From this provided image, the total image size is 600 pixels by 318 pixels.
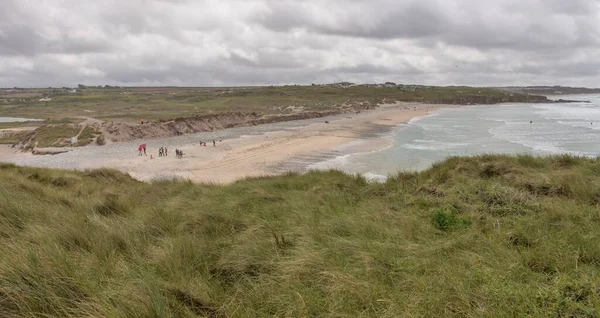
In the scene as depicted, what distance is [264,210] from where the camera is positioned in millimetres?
7434

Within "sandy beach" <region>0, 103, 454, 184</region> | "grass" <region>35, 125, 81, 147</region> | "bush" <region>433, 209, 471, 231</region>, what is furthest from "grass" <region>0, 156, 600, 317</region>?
"grass" <region>35, 125, 81, 147</region>

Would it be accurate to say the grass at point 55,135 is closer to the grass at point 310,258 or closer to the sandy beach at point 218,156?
the sandy beach at point 218,156

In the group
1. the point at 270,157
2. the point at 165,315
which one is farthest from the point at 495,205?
the point at 270,157

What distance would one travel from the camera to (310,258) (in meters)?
4.16

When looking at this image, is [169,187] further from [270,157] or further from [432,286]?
[270,157]

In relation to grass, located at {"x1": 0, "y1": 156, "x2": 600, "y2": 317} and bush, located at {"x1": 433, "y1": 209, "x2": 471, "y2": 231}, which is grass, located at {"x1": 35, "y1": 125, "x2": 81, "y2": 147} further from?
bush, located at {"x1": 433, "y1": 209, "x2": 471, "y2": 231}

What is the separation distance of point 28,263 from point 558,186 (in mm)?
9387

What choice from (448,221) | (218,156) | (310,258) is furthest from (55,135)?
(310,258)

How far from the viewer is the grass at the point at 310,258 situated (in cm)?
316

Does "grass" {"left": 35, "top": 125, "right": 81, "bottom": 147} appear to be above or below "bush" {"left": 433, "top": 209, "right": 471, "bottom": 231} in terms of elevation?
below

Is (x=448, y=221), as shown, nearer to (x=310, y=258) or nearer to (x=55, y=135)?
(x=310, y=258)

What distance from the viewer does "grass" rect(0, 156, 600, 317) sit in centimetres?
316

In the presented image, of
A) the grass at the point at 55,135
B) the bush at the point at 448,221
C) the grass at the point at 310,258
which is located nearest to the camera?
the grass at the point at 310,258

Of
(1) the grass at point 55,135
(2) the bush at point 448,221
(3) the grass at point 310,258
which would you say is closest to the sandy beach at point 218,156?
(1) the grass at point 55,135
